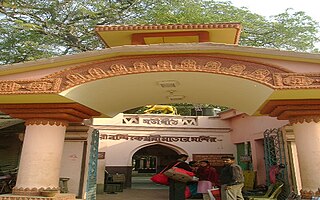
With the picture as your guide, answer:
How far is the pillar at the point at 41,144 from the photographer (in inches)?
216

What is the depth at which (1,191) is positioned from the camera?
827cm

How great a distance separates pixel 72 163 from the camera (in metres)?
7.02

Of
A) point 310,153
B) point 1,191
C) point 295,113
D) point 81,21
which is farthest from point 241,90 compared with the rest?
point 81,21

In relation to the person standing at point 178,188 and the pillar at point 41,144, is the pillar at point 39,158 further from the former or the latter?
the person standing at point 178,188

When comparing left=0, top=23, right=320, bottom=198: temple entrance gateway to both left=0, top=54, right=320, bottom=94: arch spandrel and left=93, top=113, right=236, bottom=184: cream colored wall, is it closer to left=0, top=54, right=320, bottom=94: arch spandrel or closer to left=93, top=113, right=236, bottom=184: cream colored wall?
left=0, top=54, right=320, bottom=94: arch spandrel

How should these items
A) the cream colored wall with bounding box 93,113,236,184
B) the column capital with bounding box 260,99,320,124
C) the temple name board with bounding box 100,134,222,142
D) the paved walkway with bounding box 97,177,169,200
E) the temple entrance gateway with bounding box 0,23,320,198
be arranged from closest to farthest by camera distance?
1. the temple entrance gateway with bounding box 0,23,320,198
2. the column capital with bounding box 260,99,320,124
3. the paved walkway with bounding box 97,177,169,200
4. the cream colored wall with bounding box 93,113,236,184
5. the temple name board with bounding box 100,134,222,142

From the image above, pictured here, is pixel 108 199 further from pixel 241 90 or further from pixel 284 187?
pixel 241 90

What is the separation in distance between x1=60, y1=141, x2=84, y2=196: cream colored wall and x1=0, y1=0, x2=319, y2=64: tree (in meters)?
7.95

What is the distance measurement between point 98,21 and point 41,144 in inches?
415

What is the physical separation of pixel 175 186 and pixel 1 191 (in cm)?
515

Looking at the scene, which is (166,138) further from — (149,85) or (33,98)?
(33,98)

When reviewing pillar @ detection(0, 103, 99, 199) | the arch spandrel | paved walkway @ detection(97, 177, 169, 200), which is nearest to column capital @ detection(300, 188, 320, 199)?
the arch spandrel

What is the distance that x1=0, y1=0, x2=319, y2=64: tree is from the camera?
44.3ft

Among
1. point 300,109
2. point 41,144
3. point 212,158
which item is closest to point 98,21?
point 212,158
